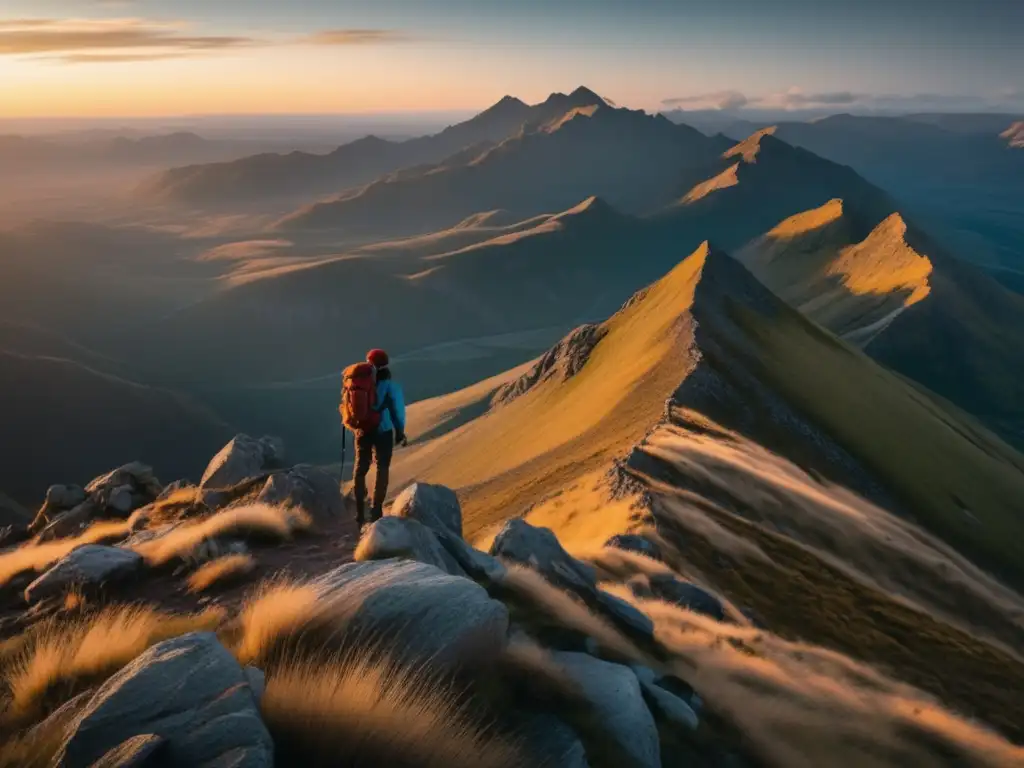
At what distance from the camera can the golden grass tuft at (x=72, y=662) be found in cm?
877

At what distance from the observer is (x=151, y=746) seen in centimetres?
661

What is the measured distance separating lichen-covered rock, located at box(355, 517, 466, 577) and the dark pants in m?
2.60

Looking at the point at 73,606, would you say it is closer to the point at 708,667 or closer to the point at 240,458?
the point at 708,667

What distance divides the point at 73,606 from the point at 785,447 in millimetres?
44630

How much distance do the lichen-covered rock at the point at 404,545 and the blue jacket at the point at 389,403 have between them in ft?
9.61

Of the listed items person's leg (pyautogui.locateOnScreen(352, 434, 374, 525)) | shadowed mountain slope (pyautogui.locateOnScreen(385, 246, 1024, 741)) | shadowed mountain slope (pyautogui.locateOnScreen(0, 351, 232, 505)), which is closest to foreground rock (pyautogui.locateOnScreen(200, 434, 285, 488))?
shadowed mountain slope (pyautogui.locateOnScreen(385, 246, 1024, 741))

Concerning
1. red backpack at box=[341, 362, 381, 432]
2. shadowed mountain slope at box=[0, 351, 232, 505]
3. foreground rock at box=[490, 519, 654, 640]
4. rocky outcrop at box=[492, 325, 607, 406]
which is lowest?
shadowed mountain slope at box=[0, 351, 232, 505]

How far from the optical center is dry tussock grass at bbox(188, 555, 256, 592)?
13.6 m

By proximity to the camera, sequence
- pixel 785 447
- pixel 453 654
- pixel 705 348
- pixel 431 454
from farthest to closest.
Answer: pixel 431 454 → pixel 705 348 → pixel 785 447 → pixel 453 654

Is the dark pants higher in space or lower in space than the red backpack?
lower

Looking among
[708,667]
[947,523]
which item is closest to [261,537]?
[708,667]

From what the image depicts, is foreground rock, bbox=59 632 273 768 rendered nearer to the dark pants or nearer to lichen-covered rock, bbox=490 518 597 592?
the dark pants

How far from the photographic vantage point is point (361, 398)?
15547mm

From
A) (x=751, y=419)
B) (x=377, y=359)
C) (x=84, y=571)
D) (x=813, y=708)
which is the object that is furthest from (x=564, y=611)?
(x=751, y=419)
